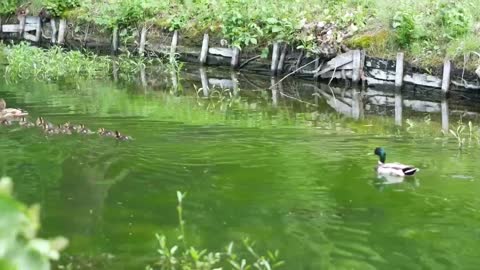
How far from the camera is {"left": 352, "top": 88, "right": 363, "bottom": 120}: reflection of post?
16109mm

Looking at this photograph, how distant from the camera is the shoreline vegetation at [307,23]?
19.5m

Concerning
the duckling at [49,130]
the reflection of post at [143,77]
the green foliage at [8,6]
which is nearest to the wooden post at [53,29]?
the green foliage at [8,6]

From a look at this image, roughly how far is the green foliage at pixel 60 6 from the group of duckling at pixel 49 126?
15.7 meters

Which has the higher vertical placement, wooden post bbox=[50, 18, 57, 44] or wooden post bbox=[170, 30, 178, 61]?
wooden post bbox=[50, 18, 57, 44]

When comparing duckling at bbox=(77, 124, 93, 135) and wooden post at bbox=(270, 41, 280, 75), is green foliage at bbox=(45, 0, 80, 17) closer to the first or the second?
wooden post at bbox=(270, 41, 280, 75)

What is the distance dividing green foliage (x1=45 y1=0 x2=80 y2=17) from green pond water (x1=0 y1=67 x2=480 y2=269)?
1351 centimetres

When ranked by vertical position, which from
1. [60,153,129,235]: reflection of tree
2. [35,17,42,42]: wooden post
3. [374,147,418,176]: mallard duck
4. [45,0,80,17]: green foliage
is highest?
[45,0,80,17]: green foliage

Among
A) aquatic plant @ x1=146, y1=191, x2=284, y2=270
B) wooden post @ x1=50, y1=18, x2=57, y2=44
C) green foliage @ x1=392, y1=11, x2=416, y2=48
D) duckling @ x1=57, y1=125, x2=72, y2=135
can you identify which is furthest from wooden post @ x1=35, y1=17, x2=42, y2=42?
aquatic plant @ x1=146, y1=191, x2=284, y2=270

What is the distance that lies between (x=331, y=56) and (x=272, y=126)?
7.65 metres

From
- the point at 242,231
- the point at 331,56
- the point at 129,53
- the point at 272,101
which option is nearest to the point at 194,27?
the point at 129,53

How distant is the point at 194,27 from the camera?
2486cm

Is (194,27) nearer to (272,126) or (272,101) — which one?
(272,101)

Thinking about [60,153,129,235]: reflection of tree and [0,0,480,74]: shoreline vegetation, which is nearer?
[60,153,129,235]: reflection of tree

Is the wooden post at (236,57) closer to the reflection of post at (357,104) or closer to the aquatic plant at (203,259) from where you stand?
the reflection of post at (357,104)
